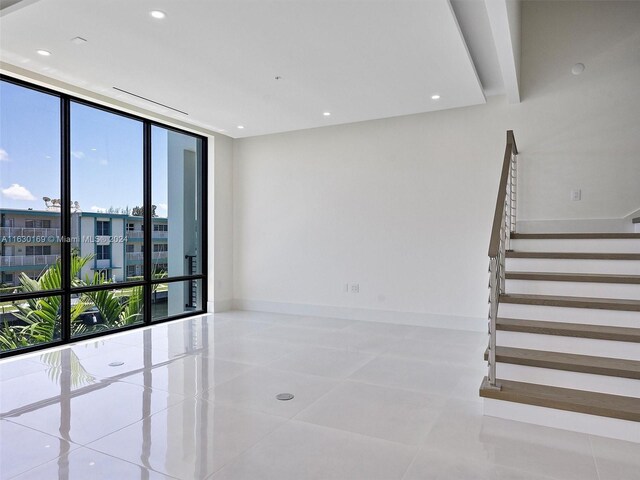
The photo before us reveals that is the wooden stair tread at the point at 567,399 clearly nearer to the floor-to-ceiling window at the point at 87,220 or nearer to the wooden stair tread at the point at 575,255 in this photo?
the wooden stair tread at the point at 575,255

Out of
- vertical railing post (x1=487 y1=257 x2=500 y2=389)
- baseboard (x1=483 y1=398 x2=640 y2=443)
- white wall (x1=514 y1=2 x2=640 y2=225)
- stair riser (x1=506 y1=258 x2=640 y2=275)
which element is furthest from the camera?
white wall (x1=514 y1=2 x2=640 y2=225)

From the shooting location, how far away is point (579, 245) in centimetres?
386

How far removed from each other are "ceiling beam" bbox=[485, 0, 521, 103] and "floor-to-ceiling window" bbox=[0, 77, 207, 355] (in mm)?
4266

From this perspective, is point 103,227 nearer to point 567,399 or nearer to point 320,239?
point 320,239

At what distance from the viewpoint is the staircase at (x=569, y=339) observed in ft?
8.11

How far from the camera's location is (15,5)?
9.25 ft

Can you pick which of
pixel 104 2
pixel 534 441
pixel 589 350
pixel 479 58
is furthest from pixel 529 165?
pixel 104 2

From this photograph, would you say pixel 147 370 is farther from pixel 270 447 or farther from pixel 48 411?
pixel 270 447

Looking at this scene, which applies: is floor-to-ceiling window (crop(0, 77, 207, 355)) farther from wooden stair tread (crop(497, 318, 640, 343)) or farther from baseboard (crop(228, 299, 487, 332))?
wooden stair tread (crop(497, 318, 640, 343))

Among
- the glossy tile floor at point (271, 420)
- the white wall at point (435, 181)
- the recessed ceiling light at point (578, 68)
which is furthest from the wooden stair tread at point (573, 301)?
the recessed ceiling light at point (578, 68)

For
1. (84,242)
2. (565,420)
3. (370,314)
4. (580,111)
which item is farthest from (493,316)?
(84,242)

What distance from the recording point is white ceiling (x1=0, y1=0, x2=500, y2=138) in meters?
2.91

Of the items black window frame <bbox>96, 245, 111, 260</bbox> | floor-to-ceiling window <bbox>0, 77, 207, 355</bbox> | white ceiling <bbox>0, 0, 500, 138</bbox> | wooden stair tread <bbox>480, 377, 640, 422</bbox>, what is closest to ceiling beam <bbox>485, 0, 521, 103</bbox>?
white ceiling <bbox>0, 0, 500, 138</bbox>

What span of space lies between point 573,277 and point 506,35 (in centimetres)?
197
